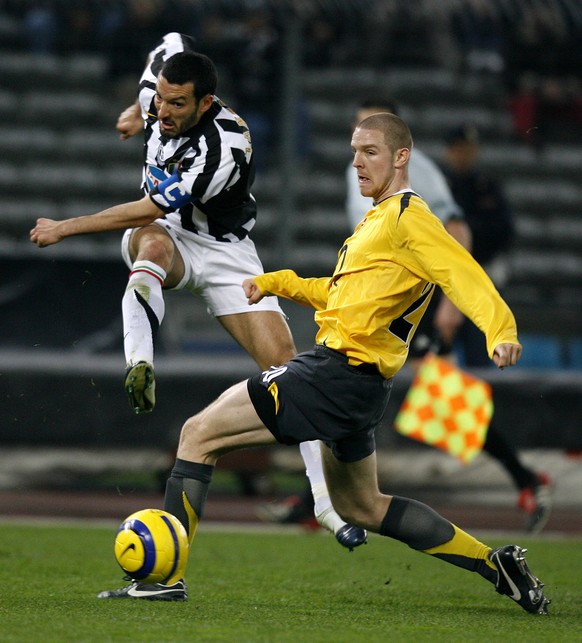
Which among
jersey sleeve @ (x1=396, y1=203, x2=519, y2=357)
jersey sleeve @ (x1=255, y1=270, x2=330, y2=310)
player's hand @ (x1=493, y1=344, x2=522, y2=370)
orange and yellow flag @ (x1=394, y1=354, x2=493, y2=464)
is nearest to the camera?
player's hand @ (x1=493, y1=344, x2=522, y2=370)

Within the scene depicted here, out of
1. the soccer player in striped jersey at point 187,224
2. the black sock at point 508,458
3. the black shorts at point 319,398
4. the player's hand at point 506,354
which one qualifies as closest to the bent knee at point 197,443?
the black shorts at point 319,398

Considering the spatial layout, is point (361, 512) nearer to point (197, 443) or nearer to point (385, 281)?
point (197, 443)

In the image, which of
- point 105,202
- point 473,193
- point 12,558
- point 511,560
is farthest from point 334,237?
point 511,560

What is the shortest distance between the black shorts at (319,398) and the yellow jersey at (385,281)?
0.20 feet

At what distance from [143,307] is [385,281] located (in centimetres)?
126

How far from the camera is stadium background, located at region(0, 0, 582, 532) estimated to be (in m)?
9.48

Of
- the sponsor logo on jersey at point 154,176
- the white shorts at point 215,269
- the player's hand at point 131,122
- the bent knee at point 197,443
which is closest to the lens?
the bent knee at point 197,443

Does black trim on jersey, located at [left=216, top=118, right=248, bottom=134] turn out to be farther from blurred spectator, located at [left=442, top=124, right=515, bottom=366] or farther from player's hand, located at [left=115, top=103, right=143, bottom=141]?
blurred spectator, located at [left=442, top=124, right=515, bottom=366]

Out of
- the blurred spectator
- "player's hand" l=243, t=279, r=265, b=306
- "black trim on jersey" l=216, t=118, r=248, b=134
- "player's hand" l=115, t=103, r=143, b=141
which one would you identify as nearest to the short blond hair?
"player's hand" l=243, t=279, r=265, b=306

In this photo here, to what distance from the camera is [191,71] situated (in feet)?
17.2

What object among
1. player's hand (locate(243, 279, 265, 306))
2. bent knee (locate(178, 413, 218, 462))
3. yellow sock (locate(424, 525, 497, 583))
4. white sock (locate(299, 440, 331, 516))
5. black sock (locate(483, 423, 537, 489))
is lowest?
black sock (locate(483, 423, 537, 489))

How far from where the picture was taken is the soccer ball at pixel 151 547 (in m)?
4.54

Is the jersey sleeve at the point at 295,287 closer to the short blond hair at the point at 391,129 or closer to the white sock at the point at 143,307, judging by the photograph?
the short blond hair at the point at 391,129

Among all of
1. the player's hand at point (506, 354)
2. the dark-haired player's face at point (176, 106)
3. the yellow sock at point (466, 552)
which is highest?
the dark-haired player's face at point (176, 106)
